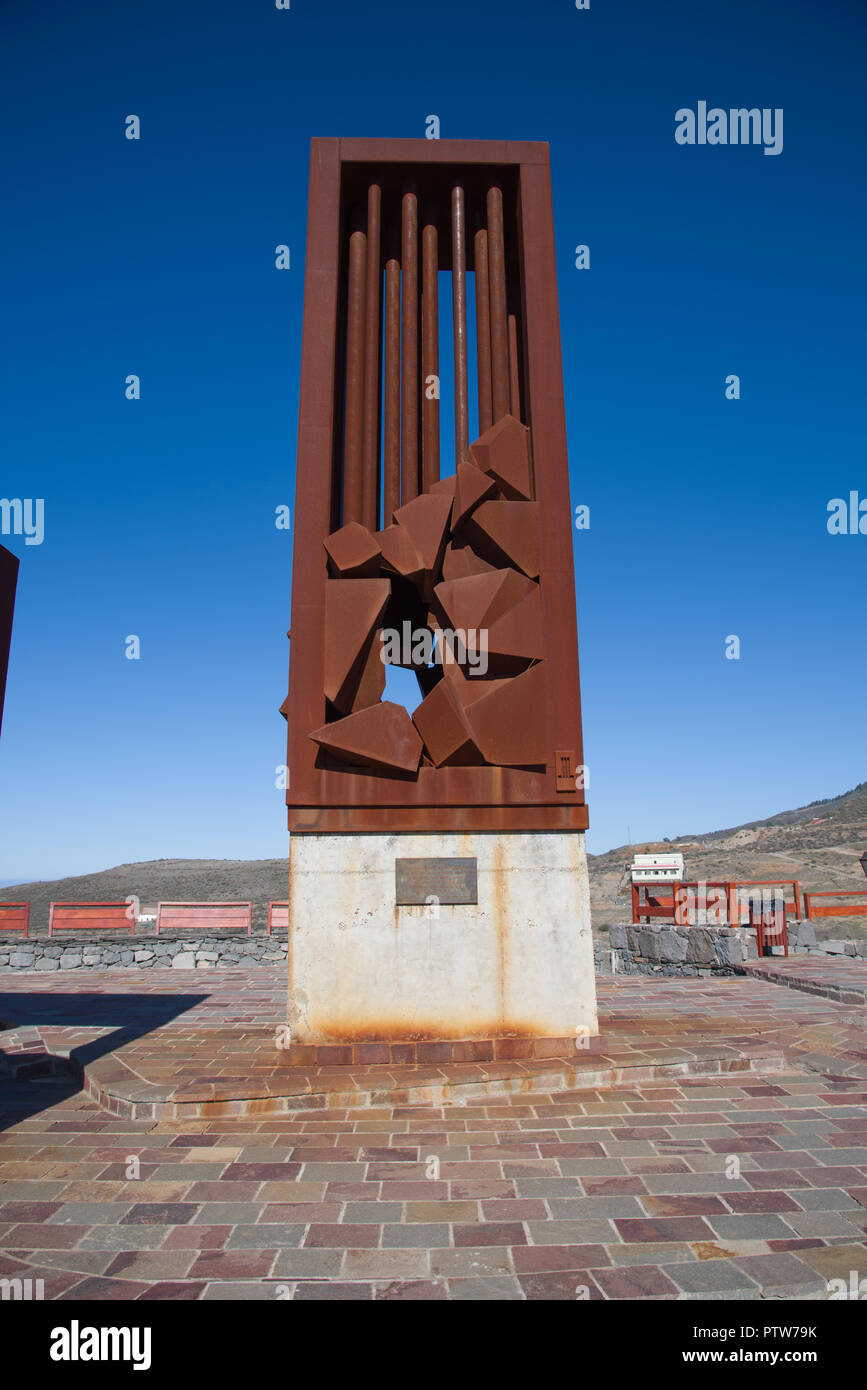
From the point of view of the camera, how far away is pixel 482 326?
8.35 m

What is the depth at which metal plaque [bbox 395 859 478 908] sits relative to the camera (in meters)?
6.69

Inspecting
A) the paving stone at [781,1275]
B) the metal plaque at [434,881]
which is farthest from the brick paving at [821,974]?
the paving stone at [781,1275]

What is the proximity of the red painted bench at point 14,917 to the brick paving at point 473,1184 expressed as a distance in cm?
1155

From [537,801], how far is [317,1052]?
270cm

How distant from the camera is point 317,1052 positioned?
6.25 m

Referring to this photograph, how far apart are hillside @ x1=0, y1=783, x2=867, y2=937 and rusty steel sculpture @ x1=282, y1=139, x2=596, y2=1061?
1645 centimetres

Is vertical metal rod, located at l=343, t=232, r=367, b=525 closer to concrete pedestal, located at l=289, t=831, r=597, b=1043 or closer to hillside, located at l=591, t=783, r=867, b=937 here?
concrete pedestal, located at l=289, t=831, r=597, b=1043

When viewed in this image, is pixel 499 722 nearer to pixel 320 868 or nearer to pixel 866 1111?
pixel 320 868

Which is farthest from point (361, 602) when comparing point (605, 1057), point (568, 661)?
point (605, 1057)

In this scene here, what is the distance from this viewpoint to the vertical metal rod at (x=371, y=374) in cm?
790

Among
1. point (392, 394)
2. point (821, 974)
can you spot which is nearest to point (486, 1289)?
point (392, 394)

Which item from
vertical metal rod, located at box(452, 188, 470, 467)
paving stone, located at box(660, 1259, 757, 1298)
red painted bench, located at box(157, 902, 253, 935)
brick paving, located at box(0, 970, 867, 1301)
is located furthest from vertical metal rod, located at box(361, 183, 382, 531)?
red painted bench, located at box(157, 902, 253, 935)

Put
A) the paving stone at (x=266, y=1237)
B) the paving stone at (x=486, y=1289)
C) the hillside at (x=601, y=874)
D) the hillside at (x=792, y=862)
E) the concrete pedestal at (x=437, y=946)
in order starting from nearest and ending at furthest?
the paving stone at (x=486, y=1289) → the paving stone at (x=266, y=1237) → the concrete pedestal at (x=437, y=946) → the hillside at (x=792, y=862) → the hillside at (x=601, y=874)

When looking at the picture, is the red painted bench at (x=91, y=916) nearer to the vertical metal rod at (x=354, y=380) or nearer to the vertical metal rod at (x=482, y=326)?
the vertical metal rod at (x=354, y=380)
